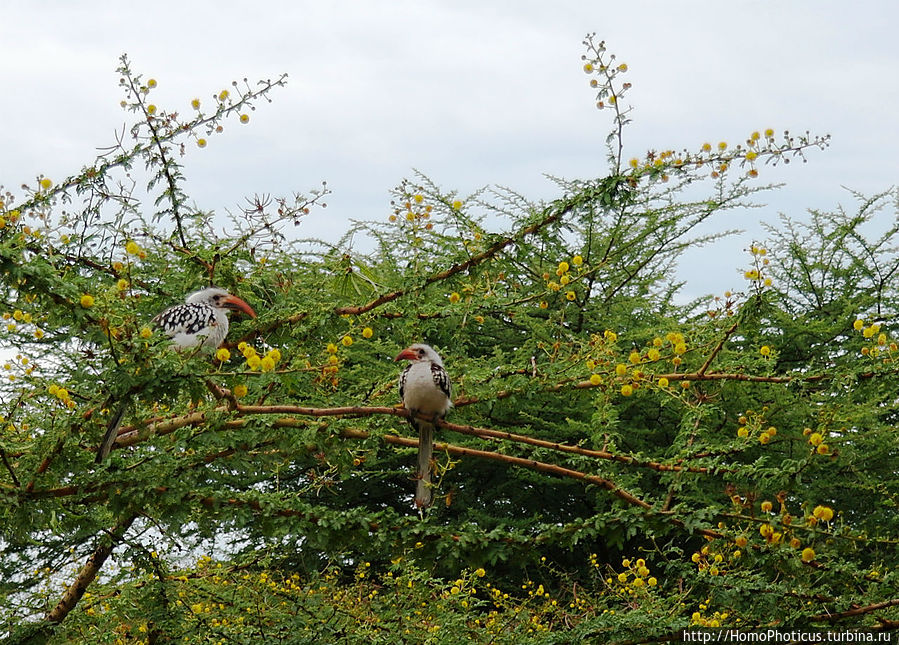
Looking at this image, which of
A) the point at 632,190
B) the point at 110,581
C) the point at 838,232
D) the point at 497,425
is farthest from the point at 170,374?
the point at 838,232

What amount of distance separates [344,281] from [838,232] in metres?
7.41

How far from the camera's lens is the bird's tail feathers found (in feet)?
12.9

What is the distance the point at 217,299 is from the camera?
4.23 m

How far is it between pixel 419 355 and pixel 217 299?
1022 millimetres

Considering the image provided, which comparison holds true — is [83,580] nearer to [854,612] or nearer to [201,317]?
[201,317]

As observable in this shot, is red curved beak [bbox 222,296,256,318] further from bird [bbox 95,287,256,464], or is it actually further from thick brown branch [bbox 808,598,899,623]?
thick brown branch [bbox 808,598,899,623]

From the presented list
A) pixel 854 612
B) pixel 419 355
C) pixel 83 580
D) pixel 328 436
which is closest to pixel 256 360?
pixel 328 436

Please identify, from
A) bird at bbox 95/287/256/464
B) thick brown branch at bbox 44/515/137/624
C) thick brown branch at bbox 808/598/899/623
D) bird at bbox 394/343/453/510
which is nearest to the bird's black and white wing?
bird at bbox 394/343/453/510

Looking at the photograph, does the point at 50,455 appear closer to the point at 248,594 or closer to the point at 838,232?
the point at 248,594

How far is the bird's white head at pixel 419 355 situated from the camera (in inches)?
177

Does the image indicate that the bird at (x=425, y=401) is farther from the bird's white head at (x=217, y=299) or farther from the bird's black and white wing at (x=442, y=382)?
the bird's white head at (x=217, y=299)

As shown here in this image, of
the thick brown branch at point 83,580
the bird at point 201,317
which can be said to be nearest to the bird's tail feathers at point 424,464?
the bird at point 201,317

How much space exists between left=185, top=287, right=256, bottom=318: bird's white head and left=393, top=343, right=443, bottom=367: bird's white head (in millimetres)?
778

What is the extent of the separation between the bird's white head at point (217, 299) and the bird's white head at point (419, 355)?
0.78 metres
